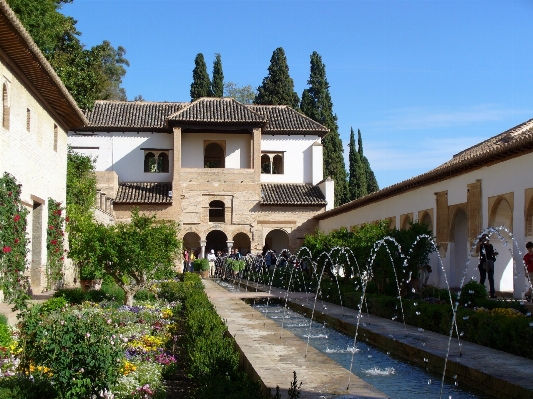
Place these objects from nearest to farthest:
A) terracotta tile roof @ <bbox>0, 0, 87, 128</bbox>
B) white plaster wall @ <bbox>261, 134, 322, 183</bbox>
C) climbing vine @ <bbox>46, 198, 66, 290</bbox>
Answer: terracotta tile roof @ <bbox>0, 0, 87, 128</bbox>, climbing vine @ <bbox>46, 198, 66, 290</bbox>, white plaster wall @ <bbox>261, 134, 322, 183</bbox>

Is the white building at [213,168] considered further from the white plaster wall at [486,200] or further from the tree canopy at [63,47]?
the white plaster wall at [486,200]

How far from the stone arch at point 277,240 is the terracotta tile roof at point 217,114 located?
610cm

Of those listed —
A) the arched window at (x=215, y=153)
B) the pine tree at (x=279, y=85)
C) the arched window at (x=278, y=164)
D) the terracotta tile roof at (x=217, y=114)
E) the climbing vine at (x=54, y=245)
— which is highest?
the pine tree at (x=279, y=85)

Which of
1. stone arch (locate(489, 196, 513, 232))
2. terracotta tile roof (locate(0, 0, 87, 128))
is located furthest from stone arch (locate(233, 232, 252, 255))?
stone arch (locate(489, 196, 513, 232))

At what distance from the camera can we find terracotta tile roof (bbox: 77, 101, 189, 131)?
36.0 metres

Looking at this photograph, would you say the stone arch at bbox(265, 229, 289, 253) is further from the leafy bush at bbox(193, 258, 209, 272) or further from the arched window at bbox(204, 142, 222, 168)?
the leafy bush at bbox(193, 258, 209, 272)

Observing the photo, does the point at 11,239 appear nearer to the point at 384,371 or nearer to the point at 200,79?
the point at 384,371

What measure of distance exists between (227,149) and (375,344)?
26.7 metres

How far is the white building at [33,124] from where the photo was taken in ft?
41.2

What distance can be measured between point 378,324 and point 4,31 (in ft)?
23.5

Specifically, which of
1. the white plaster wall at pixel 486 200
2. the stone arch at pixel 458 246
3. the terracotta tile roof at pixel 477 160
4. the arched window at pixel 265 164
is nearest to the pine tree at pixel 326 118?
the arched window at pixel 265 164

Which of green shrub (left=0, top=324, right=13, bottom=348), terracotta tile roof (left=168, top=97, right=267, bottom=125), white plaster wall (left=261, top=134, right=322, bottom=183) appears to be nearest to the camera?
green shrub (left=0, top=324, right=13, bottom=348)

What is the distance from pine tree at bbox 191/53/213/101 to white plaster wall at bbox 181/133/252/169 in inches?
420

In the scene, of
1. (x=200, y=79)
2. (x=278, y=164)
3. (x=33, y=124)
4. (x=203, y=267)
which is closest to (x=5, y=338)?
(x=33, y=124)
